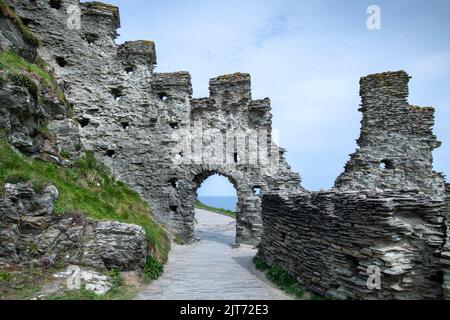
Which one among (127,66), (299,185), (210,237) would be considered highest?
(127,66)

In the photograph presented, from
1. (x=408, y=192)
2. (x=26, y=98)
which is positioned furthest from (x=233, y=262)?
(x=26, y=98)

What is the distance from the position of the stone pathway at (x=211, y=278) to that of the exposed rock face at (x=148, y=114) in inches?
123

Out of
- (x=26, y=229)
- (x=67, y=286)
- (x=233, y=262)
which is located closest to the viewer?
(x=67, y=286)

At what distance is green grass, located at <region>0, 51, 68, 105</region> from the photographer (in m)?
11.3

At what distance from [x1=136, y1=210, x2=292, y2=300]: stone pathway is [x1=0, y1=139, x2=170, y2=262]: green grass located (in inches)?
53.1

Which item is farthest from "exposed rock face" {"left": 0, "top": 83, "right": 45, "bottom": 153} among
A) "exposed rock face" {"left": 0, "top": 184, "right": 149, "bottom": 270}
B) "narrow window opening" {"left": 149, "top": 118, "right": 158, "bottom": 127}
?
"narrow window opening" {"left": 149, "top": 118, "right": 158, "bottom": 127}

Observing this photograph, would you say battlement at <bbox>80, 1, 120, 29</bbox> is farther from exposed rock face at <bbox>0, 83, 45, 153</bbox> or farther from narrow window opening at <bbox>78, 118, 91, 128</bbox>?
exposed rock face at <bbox>0, 83, 45, 153</bbox>

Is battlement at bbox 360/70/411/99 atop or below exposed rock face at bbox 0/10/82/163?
atop

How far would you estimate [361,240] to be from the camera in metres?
6.90

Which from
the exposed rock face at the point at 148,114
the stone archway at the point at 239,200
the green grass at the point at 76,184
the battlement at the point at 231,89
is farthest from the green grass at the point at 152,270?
the battlement at the point at 231,89

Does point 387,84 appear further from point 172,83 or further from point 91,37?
point 91,37

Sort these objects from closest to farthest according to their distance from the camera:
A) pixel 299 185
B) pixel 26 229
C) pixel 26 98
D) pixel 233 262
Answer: pixel 26 229, pixel 26 98, pixel 233 262, pixel 299 185

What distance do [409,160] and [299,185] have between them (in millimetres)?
5291

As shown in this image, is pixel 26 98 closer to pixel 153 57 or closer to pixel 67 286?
pixel 67 286
